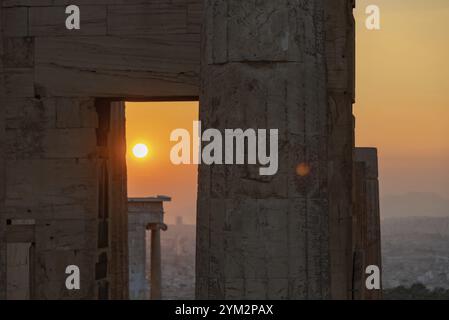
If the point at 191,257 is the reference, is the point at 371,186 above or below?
below

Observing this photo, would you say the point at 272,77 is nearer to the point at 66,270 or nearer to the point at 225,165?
the point at 225,165

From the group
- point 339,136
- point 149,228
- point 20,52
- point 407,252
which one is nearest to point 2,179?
point 20,52

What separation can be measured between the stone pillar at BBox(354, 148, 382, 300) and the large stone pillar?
793 centimetres

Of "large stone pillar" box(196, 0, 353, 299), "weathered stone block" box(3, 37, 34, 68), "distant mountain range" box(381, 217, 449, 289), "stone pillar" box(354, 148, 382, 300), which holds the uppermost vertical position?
"distant mountain range" box(381, 217, 449, 289)

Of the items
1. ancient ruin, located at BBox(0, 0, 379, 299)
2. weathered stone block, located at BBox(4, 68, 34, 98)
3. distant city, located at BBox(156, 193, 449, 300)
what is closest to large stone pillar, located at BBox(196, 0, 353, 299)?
ancient ruin, located at BBox(0, 0, 379, 299)

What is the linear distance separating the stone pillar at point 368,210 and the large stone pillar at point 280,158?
26.0 ft

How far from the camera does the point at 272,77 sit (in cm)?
850

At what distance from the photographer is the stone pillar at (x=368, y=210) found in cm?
1738

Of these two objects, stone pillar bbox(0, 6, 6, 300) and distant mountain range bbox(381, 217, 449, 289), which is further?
distant mountain range bbox(381, 217, 449, 289)

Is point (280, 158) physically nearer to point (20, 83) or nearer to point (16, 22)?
point (20, 83)

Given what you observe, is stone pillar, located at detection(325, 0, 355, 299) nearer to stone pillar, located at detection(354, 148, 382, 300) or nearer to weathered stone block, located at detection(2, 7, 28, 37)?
stone pillar, located at detection(354, 148, 382, 300)

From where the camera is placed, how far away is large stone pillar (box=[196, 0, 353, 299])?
849cm
